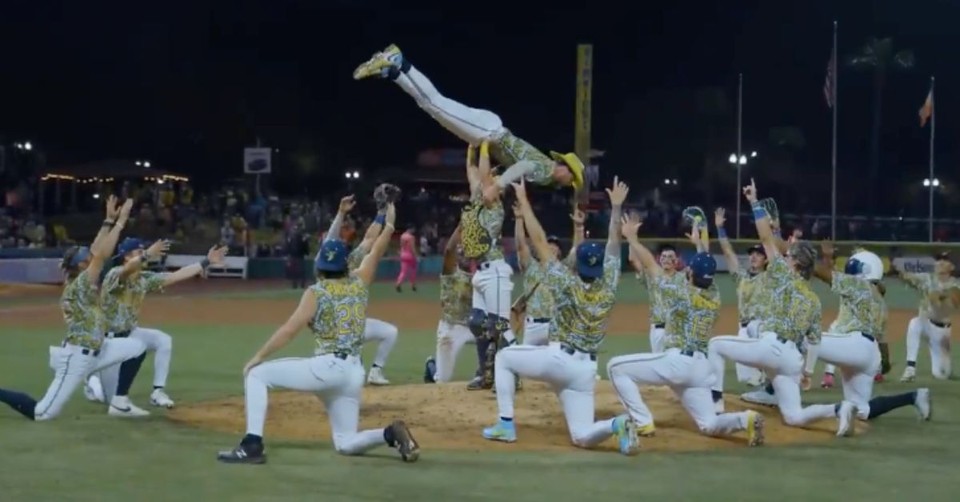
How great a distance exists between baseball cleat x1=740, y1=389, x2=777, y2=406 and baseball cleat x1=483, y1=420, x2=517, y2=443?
345 cm

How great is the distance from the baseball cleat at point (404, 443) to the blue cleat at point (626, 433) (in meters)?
1.59

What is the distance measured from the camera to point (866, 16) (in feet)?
209

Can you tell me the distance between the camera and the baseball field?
8.53 m

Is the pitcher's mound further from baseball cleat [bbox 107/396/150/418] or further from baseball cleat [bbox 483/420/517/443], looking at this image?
baseball cleat [bbox 107/396/150/418]

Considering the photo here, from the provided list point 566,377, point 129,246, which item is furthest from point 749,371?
point 129,246

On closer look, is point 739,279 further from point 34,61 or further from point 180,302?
point 34,61

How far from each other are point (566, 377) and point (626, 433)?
0.64 m

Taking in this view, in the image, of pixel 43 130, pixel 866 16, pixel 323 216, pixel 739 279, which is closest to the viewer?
pixel 739 279

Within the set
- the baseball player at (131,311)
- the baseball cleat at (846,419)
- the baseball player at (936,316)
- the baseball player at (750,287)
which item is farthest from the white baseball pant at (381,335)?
the baseball player at (936,316)

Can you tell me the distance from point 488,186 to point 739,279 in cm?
405

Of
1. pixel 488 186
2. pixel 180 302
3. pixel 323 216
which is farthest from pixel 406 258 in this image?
pixel 488 186

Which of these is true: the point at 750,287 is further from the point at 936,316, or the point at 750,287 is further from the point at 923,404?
the point at 936,316

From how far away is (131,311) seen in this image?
485 inches

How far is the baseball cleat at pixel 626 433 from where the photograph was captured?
32.2 ft
